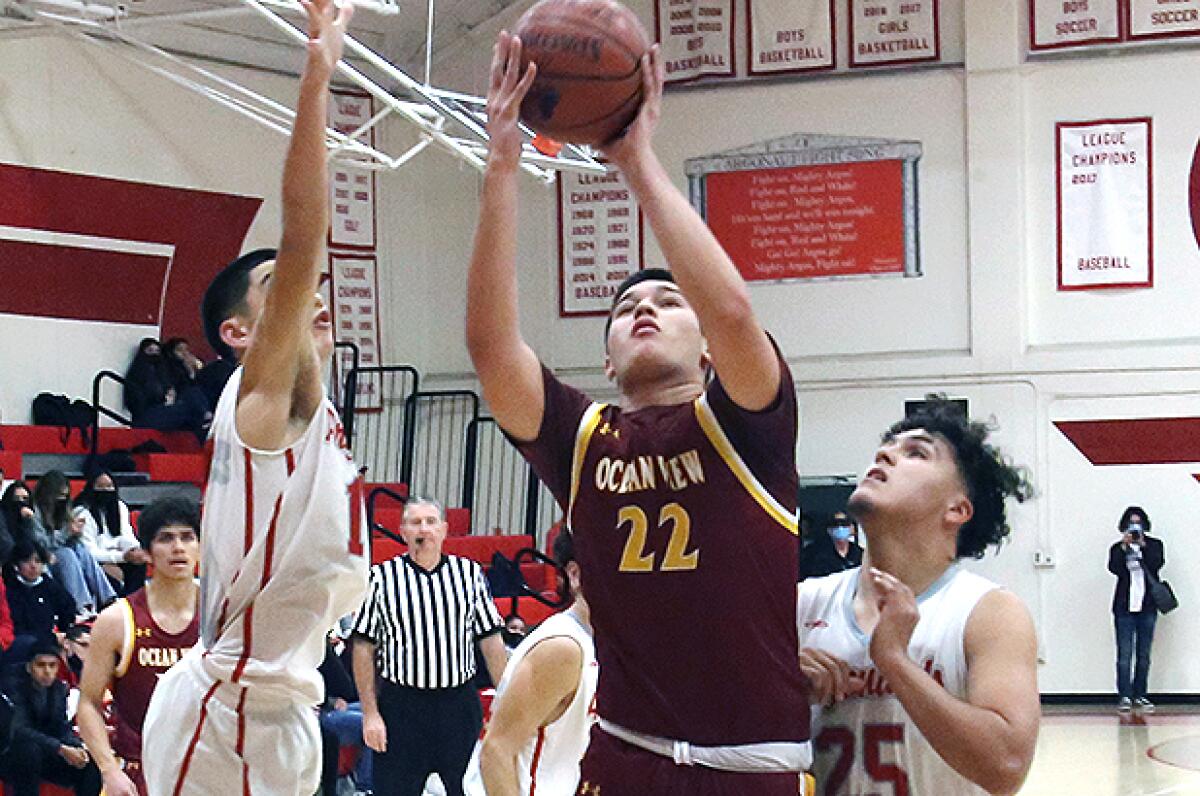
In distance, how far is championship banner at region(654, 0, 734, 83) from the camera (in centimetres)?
1672

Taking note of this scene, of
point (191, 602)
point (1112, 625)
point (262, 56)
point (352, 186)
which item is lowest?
point (1112, 625)

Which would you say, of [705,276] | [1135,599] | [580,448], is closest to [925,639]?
[580,448]

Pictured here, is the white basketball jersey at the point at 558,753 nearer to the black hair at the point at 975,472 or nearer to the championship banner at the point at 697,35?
the black hair at the point at 975,472

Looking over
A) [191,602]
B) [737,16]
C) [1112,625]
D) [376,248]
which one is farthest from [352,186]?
[191,602]

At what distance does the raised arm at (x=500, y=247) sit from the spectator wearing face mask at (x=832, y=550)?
38.9 feet

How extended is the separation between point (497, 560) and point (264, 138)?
4778 mm

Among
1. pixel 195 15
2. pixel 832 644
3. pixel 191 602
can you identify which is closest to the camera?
pixel 832 644

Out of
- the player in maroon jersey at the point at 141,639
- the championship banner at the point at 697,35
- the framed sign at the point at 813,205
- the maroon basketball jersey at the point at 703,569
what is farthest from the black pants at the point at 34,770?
the championship banner at the point at 697,35

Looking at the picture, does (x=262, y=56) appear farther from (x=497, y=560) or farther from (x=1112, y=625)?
(x=1112, y=625)

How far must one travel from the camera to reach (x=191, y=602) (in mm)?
5879

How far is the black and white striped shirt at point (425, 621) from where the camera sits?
323 inches

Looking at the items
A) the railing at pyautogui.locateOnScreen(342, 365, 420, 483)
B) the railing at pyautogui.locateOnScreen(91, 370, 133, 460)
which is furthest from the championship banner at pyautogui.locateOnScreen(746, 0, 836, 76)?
the railing at pyautogui.locateOnScreen(91, 370, 133, 460)

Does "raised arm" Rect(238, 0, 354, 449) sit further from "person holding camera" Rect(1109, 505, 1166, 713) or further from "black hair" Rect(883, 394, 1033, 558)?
"person holding camera" Rect(1109, 505, 1166, 713)

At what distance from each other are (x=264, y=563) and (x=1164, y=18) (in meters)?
13.5
